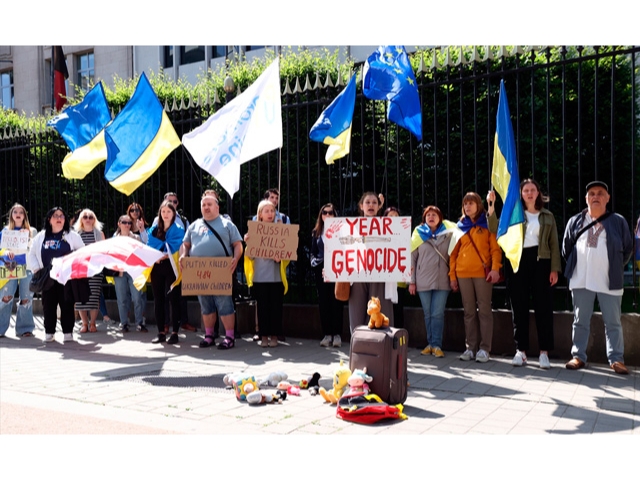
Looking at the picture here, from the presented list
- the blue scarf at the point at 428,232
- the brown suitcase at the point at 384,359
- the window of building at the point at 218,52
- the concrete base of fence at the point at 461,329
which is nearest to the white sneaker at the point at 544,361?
the concrete base of fence at the point at 461,329

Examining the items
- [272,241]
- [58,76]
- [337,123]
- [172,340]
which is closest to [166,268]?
[172,340]

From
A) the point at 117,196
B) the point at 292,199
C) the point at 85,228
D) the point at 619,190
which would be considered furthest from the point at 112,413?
the point at 619,190

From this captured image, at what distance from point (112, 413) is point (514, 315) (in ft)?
15.2

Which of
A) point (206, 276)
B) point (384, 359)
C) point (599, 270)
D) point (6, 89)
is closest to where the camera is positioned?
point (384, 359)

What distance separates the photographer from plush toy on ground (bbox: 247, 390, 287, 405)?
554 centimetres

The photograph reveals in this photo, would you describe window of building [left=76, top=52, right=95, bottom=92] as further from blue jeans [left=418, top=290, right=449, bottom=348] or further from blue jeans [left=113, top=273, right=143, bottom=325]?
blue jeans [left=418, top=290, right=449, bottom=348]

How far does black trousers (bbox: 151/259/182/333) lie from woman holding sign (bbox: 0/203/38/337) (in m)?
2.23

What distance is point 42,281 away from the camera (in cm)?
932

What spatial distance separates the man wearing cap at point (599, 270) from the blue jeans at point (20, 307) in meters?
8.25

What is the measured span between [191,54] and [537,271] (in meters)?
20.4

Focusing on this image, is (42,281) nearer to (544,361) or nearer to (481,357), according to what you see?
(481,357)

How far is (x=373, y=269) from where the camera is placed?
6246mm

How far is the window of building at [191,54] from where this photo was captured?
24234mm

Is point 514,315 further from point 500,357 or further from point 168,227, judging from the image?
point 168,227
